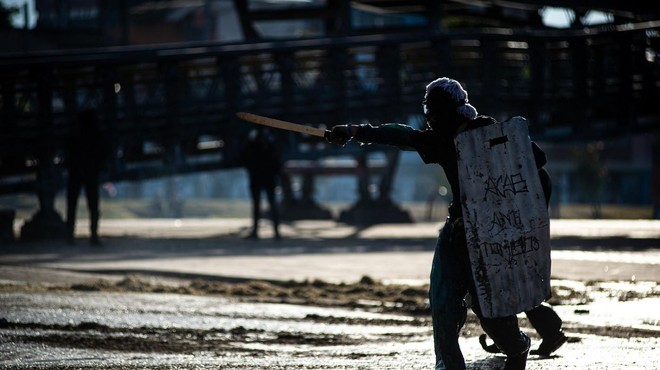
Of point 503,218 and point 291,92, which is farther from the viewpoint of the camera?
point 291,92

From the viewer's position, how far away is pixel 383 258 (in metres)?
18.0

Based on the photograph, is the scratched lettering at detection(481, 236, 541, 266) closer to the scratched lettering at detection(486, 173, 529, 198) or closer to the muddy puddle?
the scratched lettering at detection(486, 173, 529, 198)

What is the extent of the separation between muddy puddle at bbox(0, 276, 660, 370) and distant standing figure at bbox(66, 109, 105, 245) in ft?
21.4

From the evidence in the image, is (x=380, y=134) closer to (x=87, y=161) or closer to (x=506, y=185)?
(x=506, y=185)

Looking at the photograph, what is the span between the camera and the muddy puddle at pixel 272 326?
8.24 meters

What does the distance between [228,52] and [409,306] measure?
11478 millimetres

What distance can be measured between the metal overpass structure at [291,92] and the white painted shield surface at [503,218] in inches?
596

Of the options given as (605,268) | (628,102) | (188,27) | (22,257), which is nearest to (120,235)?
(22,257)

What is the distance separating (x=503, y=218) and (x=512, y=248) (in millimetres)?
141

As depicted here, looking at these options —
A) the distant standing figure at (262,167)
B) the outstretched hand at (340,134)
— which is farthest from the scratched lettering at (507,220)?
the distant standing figure at (262,167)

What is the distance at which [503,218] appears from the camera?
6852mm

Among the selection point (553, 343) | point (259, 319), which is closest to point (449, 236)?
point (553, 343)

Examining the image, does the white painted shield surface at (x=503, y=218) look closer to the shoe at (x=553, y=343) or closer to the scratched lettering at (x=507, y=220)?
the scratched lettering at (x=507, y=220)

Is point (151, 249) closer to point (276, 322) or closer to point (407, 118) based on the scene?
point (407, 118)
